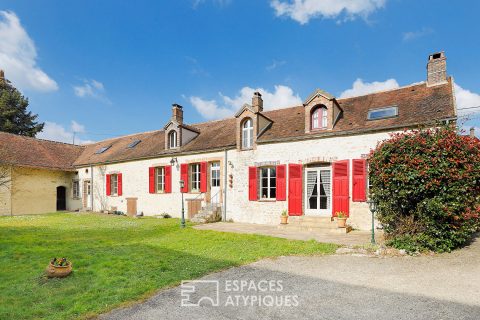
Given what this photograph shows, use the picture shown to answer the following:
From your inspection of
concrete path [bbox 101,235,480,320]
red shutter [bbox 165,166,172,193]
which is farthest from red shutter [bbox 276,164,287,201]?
red shutter [bbox 165,166,172,193]

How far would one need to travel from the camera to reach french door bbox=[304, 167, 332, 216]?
39.2 feet

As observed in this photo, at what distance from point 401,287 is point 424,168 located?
3622 mm

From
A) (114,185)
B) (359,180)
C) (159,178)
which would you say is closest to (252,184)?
(359,180)

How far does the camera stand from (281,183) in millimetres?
12836

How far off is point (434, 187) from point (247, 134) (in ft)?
28.1

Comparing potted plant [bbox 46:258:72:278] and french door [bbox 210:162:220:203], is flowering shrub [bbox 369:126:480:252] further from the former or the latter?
french door [bbox 210:162:220:203]

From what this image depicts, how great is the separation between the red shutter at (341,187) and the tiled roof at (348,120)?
4.46 ft

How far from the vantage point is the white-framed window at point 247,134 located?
46.6ft

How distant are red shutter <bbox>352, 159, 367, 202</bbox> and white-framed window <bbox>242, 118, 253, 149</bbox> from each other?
5.01 metres

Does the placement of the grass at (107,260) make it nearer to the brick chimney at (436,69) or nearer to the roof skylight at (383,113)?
the roof skylight at (383,113)

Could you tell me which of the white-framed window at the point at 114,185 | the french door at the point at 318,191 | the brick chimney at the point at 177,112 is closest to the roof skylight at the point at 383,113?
the french door at the point at 318,191

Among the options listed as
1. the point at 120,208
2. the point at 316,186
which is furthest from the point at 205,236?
the point at 120,208

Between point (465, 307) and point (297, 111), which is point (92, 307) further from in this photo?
point (297, 111)

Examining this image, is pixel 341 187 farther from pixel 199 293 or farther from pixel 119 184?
pixel 119 184
